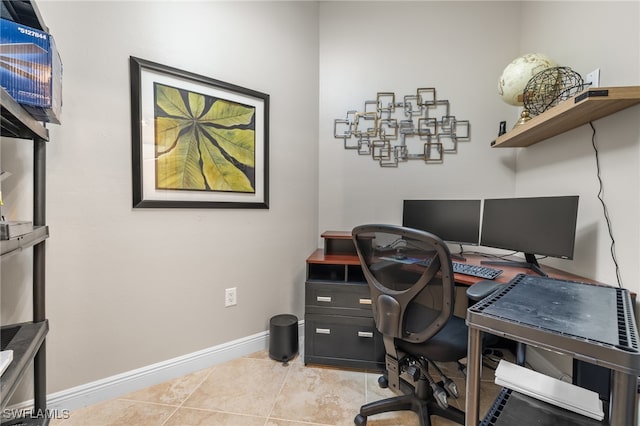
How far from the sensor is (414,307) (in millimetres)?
1136

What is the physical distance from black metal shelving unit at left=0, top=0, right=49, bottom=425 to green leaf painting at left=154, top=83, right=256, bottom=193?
0.52 meters

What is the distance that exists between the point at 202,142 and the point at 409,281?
1465 millimetres

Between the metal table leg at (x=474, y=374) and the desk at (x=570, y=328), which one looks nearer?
the desk at (x=570, y=328)

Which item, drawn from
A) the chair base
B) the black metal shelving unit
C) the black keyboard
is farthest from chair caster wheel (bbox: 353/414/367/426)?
the black metal shelving unit

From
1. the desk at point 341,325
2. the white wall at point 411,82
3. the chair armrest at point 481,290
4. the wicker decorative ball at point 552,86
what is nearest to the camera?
the chair armrest at point 481,290

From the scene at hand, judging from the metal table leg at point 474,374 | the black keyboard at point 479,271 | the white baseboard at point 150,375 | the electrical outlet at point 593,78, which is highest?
the electrical outlet at point 593,78

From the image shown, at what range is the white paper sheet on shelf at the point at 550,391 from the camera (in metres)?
0.83

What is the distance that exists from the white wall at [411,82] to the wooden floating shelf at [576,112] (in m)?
0.46

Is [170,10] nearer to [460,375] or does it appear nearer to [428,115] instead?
[428,115]

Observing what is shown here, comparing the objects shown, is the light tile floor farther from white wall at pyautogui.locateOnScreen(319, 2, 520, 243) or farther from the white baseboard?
white wall at pyautogui.locateOnScreen(319, 2, 520, 243)

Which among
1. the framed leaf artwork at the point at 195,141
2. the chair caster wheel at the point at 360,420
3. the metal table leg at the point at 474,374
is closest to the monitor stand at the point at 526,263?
the metal table leg at the point at 474,374

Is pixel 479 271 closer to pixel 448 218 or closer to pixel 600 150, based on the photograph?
pixel 448 218

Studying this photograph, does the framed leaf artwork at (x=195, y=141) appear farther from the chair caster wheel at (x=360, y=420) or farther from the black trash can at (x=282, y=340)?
the chair caster wheel at (x=360, y=420)

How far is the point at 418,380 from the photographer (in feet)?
4.19
